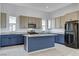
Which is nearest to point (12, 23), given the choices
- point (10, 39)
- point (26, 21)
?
point (26, 21)

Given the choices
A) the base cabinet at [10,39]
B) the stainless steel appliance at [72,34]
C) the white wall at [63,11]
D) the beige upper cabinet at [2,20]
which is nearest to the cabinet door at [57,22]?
the white wall at [63,11]

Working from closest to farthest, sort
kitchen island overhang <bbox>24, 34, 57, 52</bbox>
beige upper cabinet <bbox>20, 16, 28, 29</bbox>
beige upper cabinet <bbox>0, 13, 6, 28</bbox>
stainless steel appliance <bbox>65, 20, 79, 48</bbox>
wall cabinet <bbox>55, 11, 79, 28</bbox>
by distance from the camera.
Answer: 1. kitchen island overhang <bbox>24, 34, 57, 52</bbox>
2. stainless steel appliance <bbox>65, 20, 79, 48</bbox>
3. beige upper cabinet <bbox>0, 13, 6, 28</bbox>
4. wall cabinet <bbox>55, 11, 79, 28</bbox>
5. beige upper cabinet <bbox>20, 16, 28, 29</bbox>

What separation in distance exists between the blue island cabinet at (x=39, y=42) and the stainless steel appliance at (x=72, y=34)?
37.5 inches

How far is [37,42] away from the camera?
12.8 ft

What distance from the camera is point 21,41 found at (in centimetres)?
492

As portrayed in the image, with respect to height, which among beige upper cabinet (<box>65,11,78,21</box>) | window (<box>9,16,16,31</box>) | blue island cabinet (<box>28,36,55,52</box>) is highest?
beige upper cabinet (<box>65,11,78,21</box>)

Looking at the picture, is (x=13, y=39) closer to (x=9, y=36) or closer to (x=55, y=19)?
(x=9, y=36)

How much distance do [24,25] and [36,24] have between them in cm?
70

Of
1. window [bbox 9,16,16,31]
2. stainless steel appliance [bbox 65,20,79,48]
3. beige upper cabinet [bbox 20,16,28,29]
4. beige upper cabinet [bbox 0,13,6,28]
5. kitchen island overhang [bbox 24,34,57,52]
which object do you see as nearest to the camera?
kitchen island overhang [bbox 24,34,57,52]

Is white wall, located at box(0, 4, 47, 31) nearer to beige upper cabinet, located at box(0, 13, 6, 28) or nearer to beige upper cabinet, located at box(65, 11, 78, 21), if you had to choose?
beige upper cabinet, located at box(0, 13, 6, 28)

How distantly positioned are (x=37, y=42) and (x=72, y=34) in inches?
77.5

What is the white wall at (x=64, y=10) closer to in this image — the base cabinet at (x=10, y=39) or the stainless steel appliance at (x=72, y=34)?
the stainless steel appliance at (x=72, y=34)

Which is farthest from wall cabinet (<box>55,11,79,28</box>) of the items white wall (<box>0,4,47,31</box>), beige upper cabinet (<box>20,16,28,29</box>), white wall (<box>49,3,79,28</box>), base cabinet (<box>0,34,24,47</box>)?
base cabinet (<box>0,34,24,47</box>)

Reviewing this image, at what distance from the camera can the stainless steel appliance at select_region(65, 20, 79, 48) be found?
4.43 m
